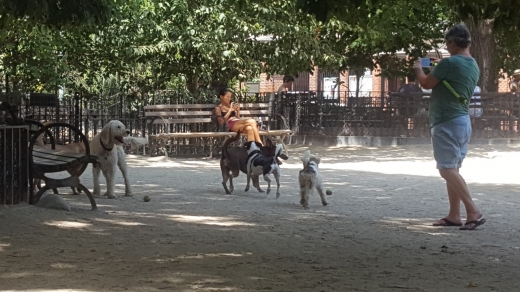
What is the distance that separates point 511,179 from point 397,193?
3.36 meters

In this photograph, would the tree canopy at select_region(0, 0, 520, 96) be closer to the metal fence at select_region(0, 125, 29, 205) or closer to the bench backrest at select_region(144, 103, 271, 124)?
the bench backrest at select_region(144, 103, 271, 124)

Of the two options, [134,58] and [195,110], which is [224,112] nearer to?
[195,110]

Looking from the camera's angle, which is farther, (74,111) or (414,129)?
(414,129)

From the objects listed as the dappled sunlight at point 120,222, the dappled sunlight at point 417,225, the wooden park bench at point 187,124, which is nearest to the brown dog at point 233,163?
the dappled sunlight at point 417,225

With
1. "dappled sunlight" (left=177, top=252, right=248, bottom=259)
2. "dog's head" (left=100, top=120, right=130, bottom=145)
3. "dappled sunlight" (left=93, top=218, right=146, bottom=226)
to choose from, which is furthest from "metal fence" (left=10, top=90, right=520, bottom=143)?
"dappled sunlight" (left=177, top=252, right=248, bottom=259)

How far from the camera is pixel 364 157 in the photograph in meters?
20.0

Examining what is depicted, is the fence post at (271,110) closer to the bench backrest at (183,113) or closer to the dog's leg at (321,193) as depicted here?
the bench backrest at (183,113)

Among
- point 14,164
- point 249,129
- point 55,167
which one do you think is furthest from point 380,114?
point 14,164

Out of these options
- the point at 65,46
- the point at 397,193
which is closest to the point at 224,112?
the point at 65,46

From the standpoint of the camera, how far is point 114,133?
1102 centimetres

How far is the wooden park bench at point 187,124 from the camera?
740 inches

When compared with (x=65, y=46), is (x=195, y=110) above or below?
below

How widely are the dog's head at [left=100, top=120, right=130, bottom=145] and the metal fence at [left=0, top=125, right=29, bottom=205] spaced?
5.48 ft

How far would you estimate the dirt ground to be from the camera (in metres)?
6.12
